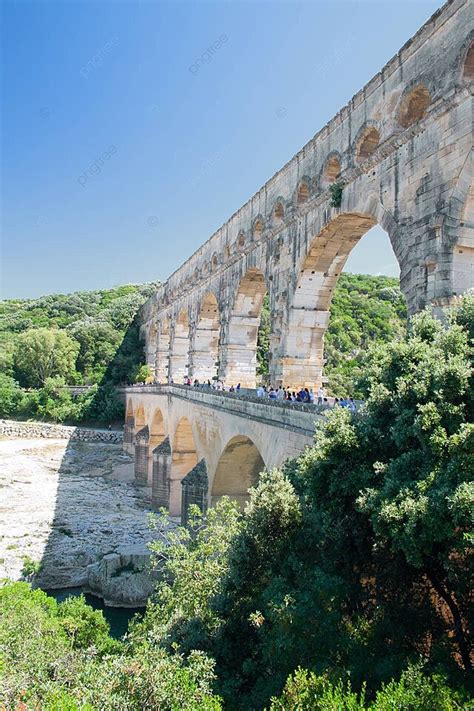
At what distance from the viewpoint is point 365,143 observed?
12.3 m

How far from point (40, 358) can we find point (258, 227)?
124ft

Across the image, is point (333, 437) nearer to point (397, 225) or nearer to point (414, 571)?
point (414, 571)

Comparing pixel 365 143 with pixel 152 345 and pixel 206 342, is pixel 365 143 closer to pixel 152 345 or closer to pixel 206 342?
pixel 206 342

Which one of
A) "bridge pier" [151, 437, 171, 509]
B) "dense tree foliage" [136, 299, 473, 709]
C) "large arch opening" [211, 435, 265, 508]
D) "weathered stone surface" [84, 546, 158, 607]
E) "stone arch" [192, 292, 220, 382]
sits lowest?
"weathered stone surface" [84, 546, 158, 607]

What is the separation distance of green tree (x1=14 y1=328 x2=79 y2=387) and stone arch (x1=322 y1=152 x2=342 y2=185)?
42.0m

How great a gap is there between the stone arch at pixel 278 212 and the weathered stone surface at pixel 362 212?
46 millimetres

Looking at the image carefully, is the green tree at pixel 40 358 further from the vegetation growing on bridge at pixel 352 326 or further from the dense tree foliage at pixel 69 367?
the vegetation growing on bridge at pixel 352 326

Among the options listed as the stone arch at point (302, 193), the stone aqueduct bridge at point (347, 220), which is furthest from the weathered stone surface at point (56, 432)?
the stone arch at point (302, 193)

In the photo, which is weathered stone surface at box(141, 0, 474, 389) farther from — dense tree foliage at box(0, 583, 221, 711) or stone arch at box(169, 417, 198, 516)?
dense tree foliage at box(0, 583, 221, 711)

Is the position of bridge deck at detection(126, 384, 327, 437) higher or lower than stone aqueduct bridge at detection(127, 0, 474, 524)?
lower

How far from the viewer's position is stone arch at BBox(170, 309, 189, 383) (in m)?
32.0

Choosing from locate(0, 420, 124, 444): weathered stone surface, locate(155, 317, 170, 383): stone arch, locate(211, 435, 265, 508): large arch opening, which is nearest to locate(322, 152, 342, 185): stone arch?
locate(211, 435, 265, 508): large arch opening

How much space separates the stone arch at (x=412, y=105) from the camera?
33.4 ft

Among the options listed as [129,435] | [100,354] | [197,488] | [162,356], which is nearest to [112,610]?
[197,488]
